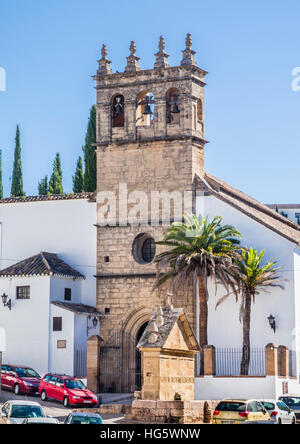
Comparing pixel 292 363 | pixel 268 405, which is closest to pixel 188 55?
pixel 292 363

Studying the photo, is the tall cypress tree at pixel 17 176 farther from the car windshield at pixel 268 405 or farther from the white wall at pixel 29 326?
the car windshield at pixel 268 405

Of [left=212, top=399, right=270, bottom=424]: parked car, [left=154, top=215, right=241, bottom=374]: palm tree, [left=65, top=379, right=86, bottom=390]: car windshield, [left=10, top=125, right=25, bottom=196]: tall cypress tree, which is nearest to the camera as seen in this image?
[left=212, top=399, right=270, bottom=424]: parked car

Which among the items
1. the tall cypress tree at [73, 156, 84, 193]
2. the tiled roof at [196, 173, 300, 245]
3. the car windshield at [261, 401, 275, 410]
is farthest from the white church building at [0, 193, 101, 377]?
the car windshield at [261, 401, 275, 410]

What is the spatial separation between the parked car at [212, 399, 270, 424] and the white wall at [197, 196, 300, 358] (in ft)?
47.8

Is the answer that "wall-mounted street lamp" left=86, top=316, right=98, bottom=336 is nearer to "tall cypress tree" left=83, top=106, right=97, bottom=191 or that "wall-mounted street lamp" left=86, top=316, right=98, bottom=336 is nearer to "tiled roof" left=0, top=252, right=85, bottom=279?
"tiled roof" left=0, top=252, right=85, bottom=279

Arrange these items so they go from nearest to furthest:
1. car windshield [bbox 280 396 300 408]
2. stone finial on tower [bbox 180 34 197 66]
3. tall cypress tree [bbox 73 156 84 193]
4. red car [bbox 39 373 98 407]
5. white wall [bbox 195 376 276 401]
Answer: car windshield [bbox 280 396 300 408] < red car [bbox 39 373 98 407] < white wall [bbox 195 376 276 401] < stone finial on tower [bbox 180 34 197 66] < tall cypress tree [bbox 73 156 84 193]

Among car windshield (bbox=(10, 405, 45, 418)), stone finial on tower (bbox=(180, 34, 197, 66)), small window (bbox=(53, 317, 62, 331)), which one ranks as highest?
stone finial on tower (bbox=(180, 34, 197, 66))

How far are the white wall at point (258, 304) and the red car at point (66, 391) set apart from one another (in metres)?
8.15

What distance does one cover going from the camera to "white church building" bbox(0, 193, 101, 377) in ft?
164

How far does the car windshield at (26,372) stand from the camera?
46781mm

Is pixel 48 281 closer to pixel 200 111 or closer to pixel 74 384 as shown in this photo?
pixel 74 384

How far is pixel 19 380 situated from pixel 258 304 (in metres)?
11.7

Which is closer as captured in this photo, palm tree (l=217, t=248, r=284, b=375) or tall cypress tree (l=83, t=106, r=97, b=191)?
palm tree (l=217, t=248, r=284, b=375)
